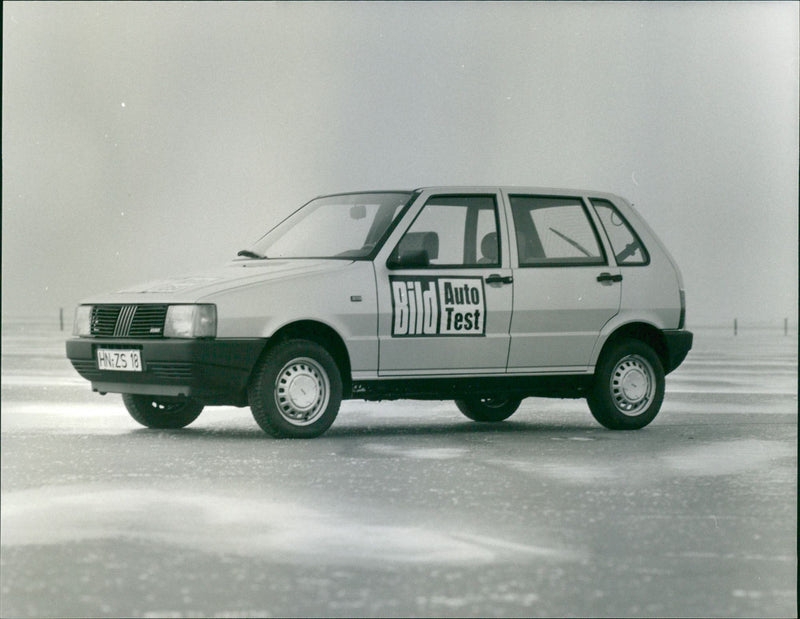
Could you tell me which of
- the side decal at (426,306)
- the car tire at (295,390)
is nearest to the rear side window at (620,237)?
the side decal at (426,306)

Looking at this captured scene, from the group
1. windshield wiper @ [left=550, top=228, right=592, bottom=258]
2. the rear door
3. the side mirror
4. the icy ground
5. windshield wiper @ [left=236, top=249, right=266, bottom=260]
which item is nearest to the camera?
the icy ground

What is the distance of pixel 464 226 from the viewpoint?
10.5 m

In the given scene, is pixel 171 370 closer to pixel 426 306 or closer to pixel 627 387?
pixel 426 306

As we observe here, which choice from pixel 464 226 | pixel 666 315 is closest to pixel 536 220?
pixel 464 226

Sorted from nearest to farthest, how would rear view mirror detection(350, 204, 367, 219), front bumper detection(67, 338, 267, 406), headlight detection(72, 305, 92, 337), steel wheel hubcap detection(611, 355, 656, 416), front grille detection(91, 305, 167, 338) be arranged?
front bumper detection(67, 338, 267, 406)
front grille detection(91, 305, 167, 338)
headlight detection(72, 305, 92, 337)
rear view mirror detection(350, 204, 367, 219)
steel wheel hubcap detection(611, 355, 656, 416)

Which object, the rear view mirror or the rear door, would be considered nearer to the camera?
→ the rear door

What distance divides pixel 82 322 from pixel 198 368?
3.74 ft

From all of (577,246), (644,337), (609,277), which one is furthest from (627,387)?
(577,246)

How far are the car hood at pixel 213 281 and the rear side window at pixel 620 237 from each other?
222cm

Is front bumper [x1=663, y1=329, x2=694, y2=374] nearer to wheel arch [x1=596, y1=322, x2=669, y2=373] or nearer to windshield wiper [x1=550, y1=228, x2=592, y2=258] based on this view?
wheel arch [x1=596, y1=322, x2=669, y2=373]

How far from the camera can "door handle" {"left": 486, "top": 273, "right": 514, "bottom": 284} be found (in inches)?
396

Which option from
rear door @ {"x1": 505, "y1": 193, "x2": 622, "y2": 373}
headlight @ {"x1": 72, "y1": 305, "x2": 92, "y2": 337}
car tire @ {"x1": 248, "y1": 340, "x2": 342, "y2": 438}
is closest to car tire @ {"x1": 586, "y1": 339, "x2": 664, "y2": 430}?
rear door @ {"x1": 505, "y1": 193, "x2": 622, "y2": 373}

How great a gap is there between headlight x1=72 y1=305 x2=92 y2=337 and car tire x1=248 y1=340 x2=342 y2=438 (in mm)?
1260

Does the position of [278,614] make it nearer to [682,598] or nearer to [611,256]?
[682,598]
